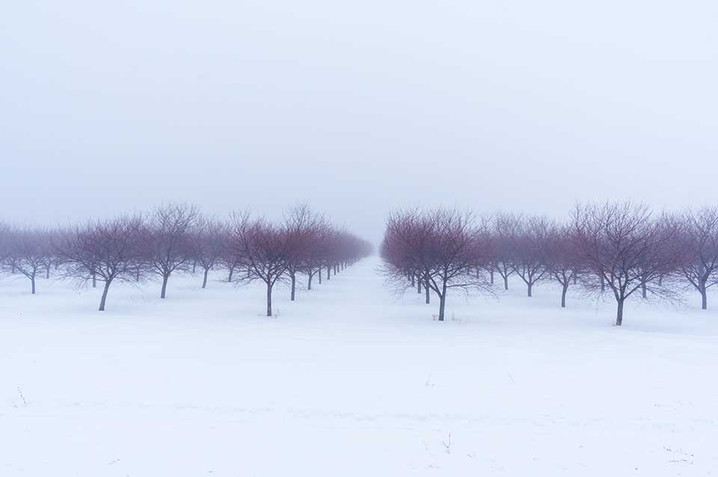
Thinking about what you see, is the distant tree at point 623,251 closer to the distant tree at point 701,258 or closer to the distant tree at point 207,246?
the distant tree at point 701,258

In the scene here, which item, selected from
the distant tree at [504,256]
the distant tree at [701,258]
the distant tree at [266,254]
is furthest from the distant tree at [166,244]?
the distant tree at [701,258]

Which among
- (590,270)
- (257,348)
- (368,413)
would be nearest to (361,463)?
(368,413)

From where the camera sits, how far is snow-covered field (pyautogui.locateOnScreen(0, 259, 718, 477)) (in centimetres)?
731

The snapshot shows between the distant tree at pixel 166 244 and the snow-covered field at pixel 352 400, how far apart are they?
13901mm

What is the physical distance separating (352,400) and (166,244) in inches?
Answer: 1297

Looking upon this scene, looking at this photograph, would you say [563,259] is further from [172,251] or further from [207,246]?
[207,246]

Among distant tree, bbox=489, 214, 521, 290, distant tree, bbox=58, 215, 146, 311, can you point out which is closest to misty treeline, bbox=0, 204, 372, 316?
distant tree, bbox=58, 215, 146, 311

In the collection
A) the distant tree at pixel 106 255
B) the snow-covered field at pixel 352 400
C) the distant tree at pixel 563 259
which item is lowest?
the snow-covered field at pixel 352 400

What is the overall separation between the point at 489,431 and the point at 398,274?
76.4 feet

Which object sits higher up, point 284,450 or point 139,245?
point 139,245

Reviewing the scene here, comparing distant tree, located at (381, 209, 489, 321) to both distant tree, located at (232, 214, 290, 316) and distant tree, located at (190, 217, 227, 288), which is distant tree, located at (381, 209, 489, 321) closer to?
distant tree, located at (232, 214, 290, 316)

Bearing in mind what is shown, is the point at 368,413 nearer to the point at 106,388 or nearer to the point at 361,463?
the point at 361,463

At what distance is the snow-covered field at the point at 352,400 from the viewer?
7.31m

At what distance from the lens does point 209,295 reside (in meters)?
36.5
